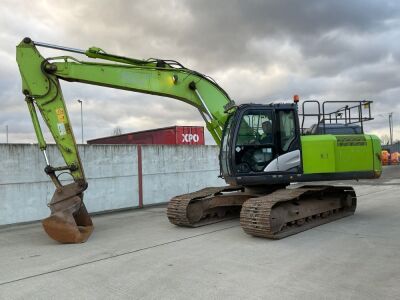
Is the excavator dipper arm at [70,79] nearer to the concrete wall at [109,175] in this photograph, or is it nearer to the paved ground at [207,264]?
the paved ground at [207,264]

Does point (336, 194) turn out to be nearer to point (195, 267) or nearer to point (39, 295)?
point (195, 267)

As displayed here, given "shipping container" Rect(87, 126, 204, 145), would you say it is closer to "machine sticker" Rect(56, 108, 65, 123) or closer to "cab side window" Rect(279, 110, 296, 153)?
"cab side window" Rect(279, 110, 296, 153)

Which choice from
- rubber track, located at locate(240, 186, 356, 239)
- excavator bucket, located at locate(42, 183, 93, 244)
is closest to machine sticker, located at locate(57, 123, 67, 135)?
excavator bucket, located at locate(42, 183, 93, 244)

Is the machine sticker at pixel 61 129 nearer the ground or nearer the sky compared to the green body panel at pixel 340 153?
nearer the sky

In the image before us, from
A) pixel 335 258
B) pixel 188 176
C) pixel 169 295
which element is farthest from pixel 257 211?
pixel 188 176

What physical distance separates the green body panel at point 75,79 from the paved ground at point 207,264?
186 cm

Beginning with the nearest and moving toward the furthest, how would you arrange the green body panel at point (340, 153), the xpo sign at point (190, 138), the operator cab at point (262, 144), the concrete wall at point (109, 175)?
1. the operator cab at point (262, 144)
2. the green body panel at point (340, 153)
3. the concrete wall at point (109, 175)
4. the xpo sign at point (190, 138)

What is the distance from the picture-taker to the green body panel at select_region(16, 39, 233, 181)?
7.77 m

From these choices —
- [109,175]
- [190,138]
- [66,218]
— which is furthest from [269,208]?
[190,138]

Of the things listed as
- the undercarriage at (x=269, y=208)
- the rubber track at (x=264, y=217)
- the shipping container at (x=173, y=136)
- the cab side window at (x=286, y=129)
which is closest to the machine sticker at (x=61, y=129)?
the undercarriage at (x=269, y=208)

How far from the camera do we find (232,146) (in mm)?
7957

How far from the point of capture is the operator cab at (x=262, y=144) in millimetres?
8008

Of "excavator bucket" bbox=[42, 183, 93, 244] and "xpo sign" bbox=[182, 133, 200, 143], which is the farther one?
"xpo sign" bbox=[182, 133, 200, 143]

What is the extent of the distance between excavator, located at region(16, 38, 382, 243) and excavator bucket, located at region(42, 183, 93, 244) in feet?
0.06
